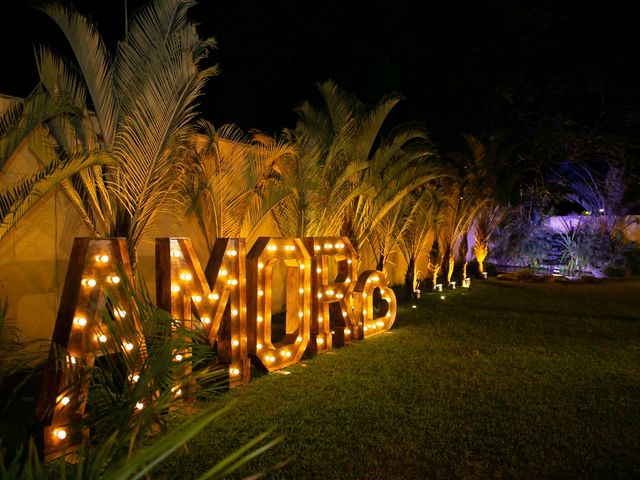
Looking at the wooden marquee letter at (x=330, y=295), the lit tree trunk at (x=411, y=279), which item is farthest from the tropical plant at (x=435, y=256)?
the wooden marquee letter at (x=330, y=295)

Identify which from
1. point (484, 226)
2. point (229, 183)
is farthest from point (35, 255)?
point (484, 226)

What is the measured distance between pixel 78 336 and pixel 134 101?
6.80ft

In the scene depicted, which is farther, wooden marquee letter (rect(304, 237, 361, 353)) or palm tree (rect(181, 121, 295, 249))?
wooden marquee letter (rect(304, 237, 361, 353))

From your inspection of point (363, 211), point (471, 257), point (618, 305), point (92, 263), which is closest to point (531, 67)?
point (471, 257)

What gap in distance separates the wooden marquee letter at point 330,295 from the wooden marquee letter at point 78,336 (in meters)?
2.66

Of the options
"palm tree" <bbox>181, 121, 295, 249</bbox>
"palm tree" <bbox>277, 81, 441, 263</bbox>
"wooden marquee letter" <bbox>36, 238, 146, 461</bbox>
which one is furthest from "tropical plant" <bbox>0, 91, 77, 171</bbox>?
"palm tree" <bbox>277, 81, 441, 263</bbox>

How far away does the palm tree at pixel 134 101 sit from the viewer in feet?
13.9

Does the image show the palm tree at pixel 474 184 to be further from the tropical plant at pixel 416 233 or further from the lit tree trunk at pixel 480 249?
the tropical plant at pixel 416 233

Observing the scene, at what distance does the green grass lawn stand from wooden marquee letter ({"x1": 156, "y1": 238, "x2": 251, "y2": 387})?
44cm

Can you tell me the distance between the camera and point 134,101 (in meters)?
4.32

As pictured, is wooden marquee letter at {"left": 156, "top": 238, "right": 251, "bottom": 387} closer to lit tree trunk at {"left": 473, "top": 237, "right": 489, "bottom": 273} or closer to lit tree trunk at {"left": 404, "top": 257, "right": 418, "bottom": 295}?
lit tree trunk at {"left": 404, "top": 257, "right": 418, "bottom": 295}

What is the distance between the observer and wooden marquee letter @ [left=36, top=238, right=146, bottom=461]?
10.7 ft

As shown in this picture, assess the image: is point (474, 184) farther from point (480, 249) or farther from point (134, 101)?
point (134, 101)

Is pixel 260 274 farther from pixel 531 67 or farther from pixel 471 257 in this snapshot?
pixel 531 67
